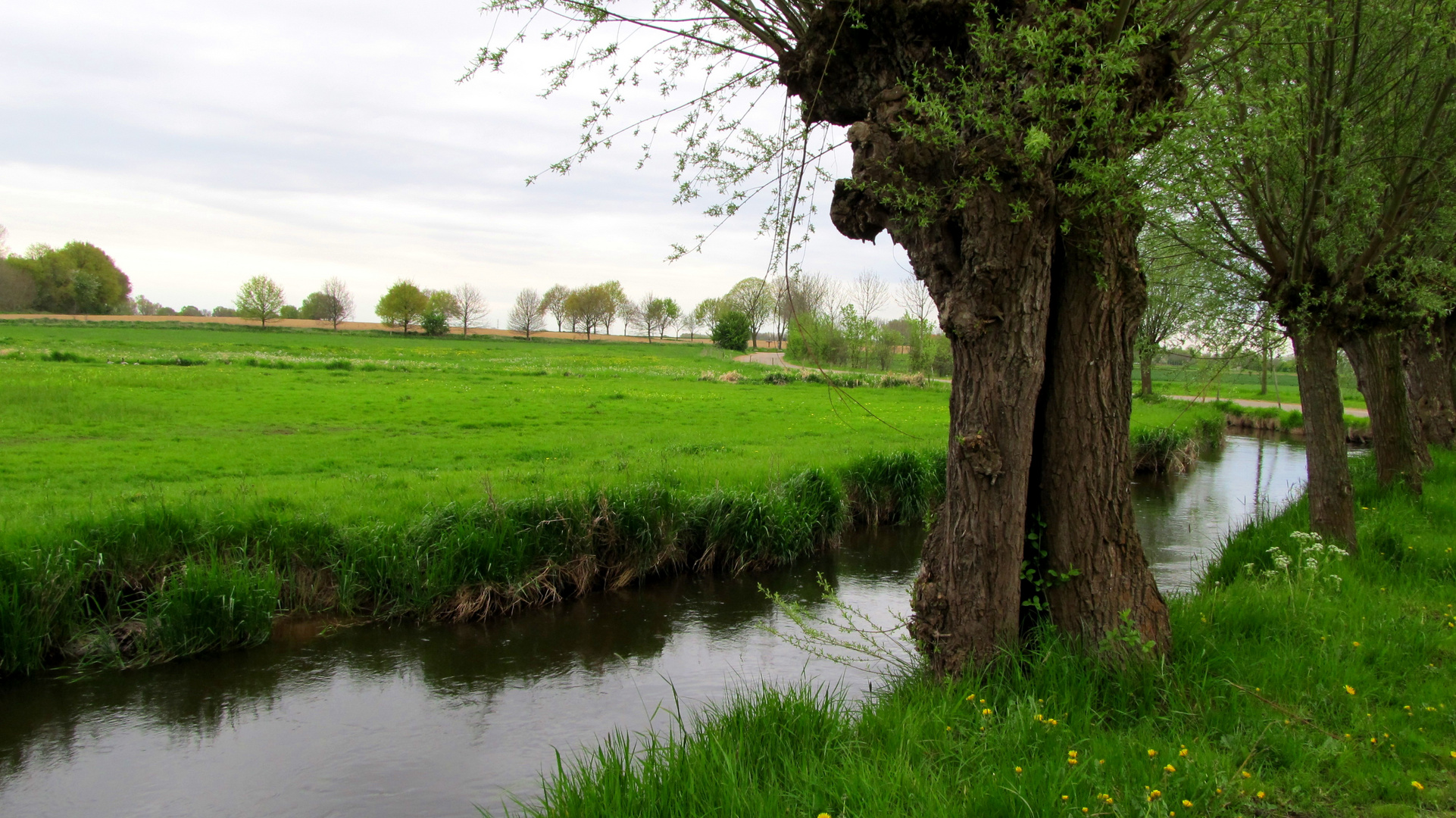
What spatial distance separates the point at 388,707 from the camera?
736 cm

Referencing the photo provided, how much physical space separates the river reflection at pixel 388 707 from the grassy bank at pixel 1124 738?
1579mm

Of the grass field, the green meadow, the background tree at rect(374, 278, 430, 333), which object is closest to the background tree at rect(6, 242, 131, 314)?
the background tree at rect(374, 278, 430, 333)

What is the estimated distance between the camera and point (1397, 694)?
4.75 m

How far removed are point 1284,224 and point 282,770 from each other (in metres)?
10.3

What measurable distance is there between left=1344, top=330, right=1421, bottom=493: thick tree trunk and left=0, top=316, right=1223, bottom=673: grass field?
2.31 metres

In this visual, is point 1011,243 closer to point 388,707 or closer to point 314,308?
point 388,707

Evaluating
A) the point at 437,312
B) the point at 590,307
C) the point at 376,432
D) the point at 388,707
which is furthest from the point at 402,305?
the point at 388,707

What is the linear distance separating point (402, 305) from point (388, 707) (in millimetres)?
105454

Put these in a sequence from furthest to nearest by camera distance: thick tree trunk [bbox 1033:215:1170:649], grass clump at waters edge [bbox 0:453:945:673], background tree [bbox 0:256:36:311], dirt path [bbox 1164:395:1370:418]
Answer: background tree [bbox 0:256:36:311], dirt path [bbox 1164:395:1370:418], grass clump at waters edge [bbox 0:453:945:673], thick tree trunk [bbox 1033:215:1170:649]

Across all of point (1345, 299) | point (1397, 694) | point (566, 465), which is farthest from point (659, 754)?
point (566, 465)

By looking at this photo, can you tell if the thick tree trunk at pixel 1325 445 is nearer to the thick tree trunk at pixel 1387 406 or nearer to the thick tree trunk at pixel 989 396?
the thick tree trunk at pixel 1387 406

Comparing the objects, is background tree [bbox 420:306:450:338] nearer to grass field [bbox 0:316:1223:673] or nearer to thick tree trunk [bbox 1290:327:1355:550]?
grass field [bbox 0:316:1223:673]

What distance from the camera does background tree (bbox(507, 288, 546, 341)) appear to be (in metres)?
119

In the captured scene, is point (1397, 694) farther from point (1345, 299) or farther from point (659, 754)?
point (1345, 299)
